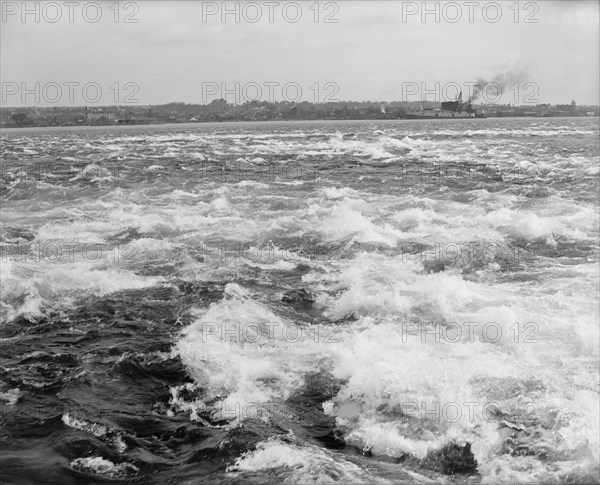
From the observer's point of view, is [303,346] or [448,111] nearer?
[303,346]

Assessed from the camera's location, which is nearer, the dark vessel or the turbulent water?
the turbulent water

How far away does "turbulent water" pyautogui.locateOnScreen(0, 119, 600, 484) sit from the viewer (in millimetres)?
5715

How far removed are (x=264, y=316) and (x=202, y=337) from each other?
1142 mm

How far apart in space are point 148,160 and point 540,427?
35.4 m

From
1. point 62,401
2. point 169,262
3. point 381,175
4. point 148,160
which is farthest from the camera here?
point 148,160

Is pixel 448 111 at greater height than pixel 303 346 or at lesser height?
greater

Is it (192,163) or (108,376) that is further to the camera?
(192,163)

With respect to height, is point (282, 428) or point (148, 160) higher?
point (148, 160)

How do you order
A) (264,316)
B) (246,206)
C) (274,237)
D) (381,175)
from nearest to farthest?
(264,316) < (274,237) < (246,206) < (381,175)

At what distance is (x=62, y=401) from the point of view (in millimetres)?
7008

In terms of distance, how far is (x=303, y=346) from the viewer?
8234mm

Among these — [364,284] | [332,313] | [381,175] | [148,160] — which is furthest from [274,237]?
[148,160]

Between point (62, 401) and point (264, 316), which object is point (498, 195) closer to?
point (264, 316)

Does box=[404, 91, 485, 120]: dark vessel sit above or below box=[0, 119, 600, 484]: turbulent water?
above
